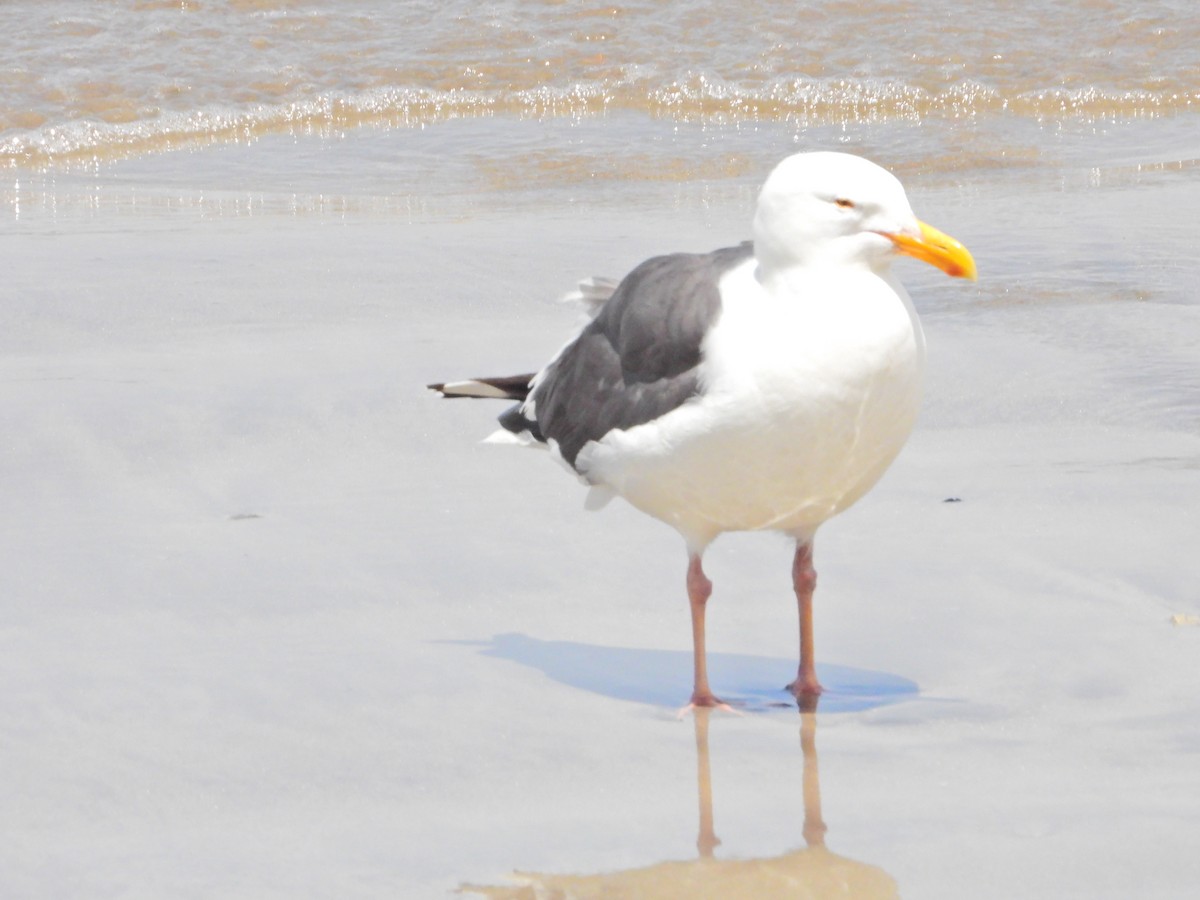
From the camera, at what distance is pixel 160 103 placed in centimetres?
1227

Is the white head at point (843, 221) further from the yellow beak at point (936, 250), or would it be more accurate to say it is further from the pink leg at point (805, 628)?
the pink leg at point (805, 628)

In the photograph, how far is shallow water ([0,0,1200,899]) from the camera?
3010 millimetres

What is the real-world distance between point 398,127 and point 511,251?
173 inches

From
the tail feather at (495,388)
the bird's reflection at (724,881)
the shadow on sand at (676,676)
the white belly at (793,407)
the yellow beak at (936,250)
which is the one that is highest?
the yellow beak at (936,250)

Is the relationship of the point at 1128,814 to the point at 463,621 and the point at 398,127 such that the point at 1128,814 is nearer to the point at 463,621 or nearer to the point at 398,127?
the point at 463,621

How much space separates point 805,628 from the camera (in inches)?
150

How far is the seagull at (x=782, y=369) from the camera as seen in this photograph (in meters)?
3.46

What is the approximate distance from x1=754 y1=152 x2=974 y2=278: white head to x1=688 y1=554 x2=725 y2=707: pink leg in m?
0.71

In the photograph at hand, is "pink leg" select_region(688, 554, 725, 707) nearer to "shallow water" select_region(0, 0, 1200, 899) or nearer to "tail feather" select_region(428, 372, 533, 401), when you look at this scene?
"shallow water" select_region(0, 0, 1200, 899)

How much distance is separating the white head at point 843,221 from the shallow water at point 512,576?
0.88 m

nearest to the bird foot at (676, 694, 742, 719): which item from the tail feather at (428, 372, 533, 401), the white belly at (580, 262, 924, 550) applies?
the white belly at (580, 262, 924, 550)

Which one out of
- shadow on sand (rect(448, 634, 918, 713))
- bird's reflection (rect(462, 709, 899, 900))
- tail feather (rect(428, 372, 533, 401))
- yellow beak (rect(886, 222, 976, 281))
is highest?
yellow beak (rect(886, 222, 976, 281))

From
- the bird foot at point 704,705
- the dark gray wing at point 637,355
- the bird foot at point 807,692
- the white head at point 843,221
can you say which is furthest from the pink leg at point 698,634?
the white head at point 843,221

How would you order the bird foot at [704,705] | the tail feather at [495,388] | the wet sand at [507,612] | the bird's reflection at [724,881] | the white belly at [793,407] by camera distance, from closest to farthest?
the bird's reflection at [724,881], the wet sand at [507,612], the white belly at [793,407], the bird foot at [704,705], the tail feather at [495,388]
